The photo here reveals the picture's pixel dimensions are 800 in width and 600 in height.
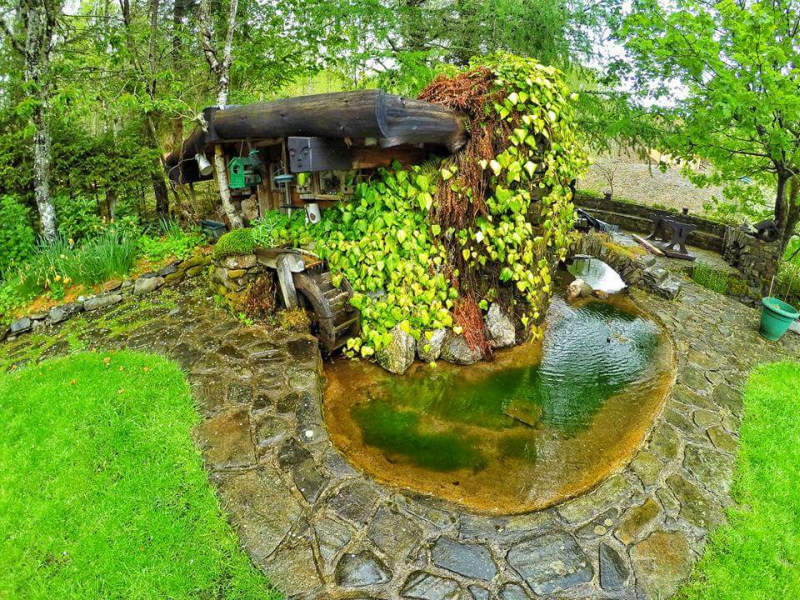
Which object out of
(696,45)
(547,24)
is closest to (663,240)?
(696,45)

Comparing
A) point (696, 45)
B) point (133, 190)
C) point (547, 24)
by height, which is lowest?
point (133, 190)

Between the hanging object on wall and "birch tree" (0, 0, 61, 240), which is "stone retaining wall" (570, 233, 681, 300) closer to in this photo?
the hanging object on wall

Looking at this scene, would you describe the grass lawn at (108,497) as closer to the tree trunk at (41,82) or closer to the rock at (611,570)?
the rock at (611,570)

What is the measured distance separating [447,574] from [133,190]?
9.14m

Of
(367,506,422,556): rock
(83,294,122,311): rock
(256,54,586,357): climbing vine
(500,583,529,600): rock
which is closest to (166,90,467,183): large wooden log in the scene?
(256,54,586,357): climbing vine

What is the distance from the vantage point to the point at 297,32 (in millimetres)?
8141

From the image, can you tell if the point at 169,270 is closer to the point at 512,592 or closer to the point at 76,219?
the point at 76,219

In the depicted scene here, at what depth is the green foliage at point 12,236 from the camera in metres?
6.06

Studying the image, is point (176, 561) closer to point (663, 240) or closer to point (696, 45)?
point (696, 45)

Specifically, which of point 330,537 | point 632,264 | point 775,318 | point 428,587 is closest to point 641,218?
point 632,264

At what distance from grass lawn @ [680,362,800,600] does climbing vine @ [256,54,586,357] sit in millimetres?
2827

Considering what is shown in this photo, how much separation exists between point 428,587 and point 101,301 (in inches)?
234

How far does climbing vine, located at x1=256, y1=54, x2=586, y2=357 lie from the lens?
15.7 feet

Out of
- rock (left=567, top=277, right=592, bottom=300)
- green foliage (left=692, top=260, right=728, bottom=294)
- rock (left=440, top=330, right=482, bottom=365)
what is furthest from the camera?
green foliage (left=692, top=260, right=728, bottom=294)
